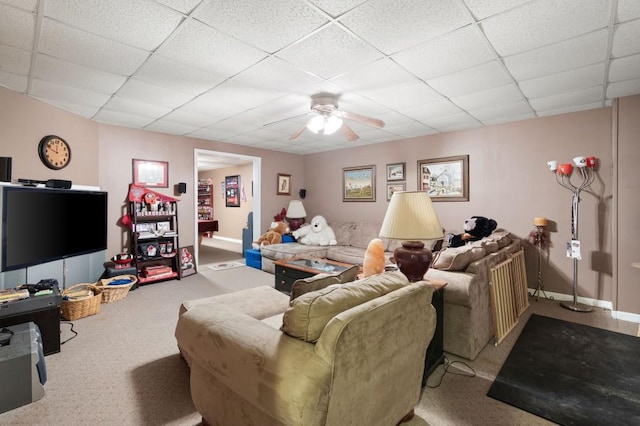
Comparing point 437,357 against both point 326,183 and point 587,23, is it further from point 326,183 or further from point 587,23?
point 326,183

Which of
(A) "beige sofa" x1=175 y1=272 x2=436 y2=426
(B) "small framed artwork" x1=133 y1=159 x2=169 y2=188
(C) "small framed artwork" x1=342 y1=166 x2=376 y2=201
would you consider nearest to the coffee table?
(A) "beige sofa" x1=175 y1=272 x2=436 y2=426

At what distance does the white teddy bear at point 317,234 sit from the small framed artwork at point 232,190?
361cm

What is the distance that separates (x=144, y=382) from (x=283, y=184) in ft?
16.3

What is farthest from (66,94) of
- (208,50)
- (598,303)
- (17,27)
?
(598,303)

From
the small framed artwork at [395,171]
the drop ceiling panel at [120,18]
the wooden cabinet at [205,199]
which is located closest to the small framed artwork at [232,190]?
the wooden cabinet at [205,199]

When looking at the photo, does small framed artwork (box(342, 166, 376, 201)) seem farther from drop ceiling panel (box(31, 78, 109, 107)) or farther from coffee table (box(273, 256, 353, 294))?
drop ceiling panel (box(31, 78, 109, 107))

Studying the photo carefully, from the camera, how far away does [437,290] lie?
2.27m

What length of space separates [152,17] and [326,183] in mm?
4979

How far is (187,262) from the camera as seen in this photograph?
16.8 ft

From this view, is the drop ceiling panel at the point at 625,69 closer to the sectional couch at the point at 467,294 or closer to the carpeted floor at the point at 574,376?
the sectional couch at the point at 467,294

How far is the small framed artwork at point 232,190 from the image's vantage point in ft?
29.2

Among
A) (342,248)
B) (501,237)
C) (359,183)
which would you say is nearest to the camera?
(501,237)

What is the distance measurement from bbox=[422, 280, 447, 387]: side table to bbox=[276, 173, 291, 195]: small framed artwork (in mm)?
4756

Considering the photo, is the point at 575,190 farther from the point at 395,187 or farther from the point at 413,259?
the point at 413,259
